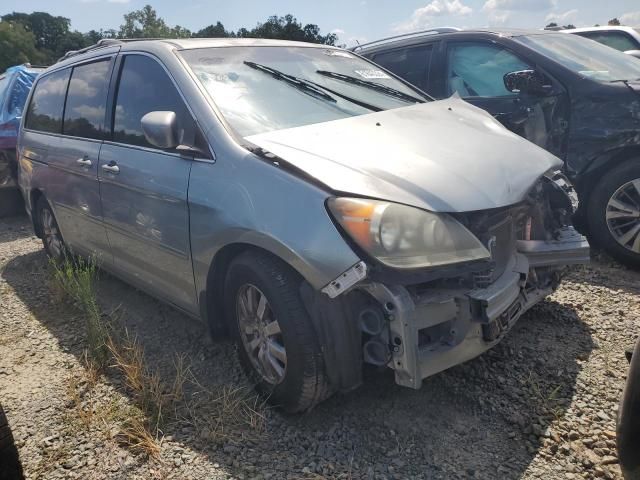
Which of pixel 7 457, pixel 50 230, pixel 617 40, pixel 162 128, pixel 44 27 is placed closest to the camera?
pixel 7 457

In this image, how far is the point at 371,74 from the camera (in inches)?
148

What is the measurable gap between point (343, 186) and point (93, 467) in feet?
5.40

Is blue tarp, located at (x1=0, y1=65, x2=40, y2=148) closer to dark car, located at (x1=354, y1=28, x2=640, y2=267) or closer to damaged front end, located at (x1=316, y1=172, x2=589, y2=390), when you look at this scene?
dark car, located at (x1=354, y1=28, x2=640, y2=267)

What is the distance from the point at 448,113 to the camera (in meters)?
3.29

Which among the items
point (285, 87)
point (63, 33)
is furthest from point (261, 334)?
point (63, 33)

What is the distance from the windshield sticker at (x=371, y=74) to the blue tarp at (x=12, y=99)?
4.95 meters

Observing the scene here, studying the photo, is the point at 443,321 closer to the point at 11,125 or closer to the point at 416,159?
the point at 416,159

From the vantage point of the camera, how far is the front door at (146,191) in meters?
2.78

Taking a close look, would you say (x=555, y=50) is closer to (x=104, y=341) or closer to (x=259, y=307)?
(x=259, y=307)

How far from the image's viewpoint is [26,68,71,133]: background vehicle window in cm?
426

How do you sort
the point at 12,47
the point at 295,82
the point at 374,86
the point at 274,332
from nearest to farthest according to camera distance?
the point at 274,332, the point at 295,82, the point at 374,86, the point at 12,47

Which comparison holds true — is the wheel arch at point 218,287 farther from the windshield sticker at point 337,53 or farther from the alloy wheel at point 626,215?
the alloy wheel at point 626,215

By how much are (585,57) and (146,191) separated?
153 inches

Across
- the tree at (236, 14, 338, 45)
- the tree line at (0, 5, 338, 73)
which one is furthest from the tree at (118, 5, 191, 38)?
the tree at (236, 14, 338, 45)
